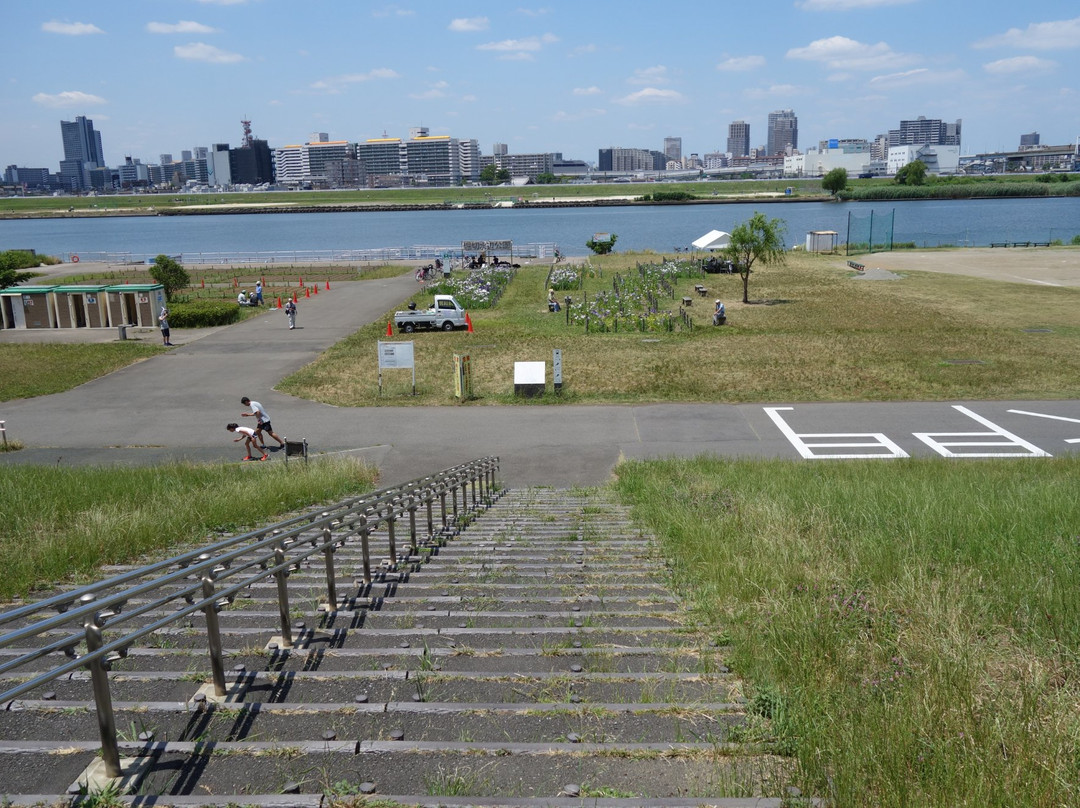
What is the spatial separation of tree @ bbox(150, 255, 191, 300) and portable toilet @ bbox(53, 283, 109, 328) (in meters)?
7.31

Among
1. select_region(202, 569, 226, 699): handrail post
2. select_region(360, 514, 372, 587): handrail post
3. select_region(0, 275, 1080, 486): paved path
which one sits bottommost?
select_region(0, 275, 1080, 486): paved path

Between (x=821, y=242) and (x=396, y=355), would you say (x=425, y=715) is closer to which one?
(x=396, y=355)

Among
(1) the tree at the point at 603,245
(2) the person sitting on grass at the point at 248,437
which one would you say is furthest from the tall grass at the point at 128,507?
(1) the tree at the point at 603,245

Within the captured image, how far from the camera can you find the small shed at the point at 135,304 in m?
36.7

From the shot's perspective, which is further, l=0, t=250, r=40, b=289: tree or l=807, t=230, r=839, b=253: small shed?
l=807, t=230, r=839, b=253: small shed

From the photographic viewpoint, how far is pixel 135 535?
925cm

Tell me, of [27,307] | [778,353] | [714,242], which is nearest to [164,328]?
[27,307]

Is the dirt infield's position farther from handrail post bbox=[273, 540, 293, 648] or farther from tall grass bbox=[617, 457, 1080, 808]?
handrail post bbox=[273, 540, 293, 648]

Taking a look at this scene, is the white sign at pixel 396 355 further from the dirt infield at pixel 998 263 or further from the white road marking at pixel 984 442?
the dirt infield at pixel 998 263

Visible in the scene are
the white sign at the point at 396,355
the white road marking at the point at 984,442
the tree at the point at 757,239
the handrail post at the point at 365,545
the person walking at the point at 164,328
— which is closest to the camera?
the handrail post at the point at 365,545

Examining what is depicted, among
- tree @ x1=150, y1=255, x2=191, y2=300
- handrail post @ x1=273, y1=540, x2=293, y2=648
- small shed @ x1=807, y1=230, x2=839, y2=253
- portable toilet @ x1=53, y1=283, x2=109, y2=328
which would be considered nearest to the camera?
handrail post @ x1=273, y1=540, x2=293, y2=648

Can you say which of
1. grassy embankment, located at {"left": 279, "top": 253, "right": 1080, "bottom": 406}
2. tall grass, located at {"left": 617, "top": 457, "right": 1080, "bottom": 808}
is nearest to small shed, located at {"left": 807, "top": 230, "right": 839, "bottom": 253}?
grassy embankment, located at {"left": 279, "top": 253, "right": 1080, "bottom": 406}

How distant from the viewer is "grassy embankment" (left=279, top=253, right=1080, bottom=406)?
2430 cm

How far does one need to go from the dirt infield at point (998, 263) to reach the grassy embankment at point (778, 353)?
581cm
